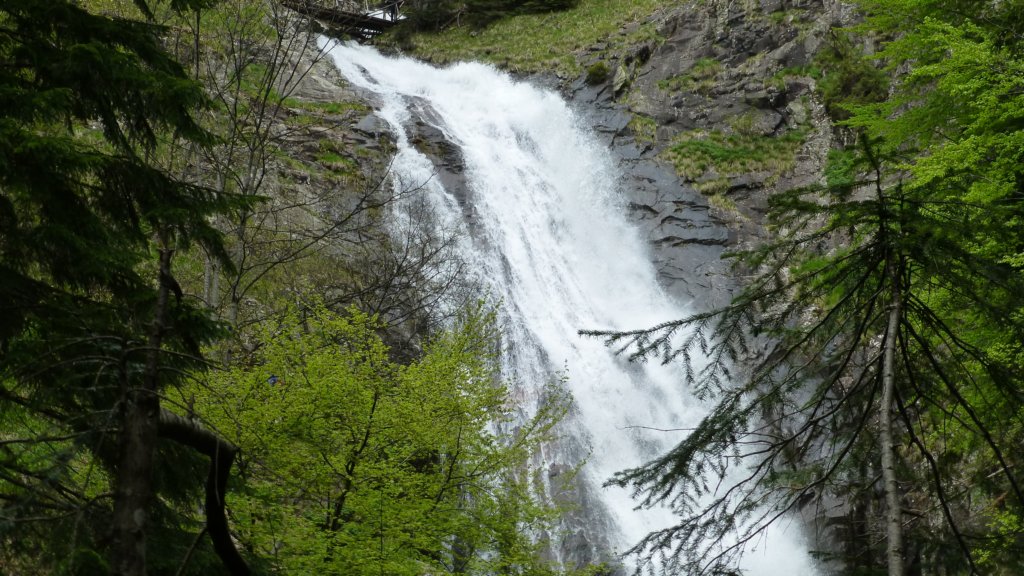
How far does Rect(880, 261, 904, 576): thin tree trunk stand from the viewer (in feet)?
9.11

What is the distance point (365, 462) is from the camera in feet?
26.0

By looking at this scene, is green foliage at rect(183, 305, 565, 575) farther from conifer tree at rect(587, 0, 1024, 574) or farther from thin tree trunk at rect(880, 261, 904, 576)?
thin tree trunk at rect(880, 261, 904, 576)

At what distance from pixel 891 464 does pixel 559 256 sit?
20.2m

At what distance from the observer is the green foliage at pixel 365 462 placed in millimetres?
7336

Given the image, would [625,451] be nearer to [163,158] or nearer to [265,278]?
[265,278]

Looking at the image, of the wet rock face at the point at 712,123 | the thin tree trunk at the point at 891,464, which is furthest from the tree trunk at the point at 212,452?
the wet rock face at the point at 712,123

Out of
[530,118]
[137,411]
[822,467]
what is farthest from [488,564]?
[530,118]

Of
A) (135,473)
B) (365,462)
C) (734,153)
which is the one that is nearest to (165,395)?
(135,473)

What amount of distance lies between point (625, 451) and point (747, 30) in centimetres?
1778

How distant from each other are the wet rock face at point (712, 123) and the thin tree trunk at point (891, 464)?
18.3 m

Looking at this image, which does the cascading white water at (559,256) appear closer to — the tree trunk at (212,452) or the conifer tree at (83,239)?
the conifer tree at (83,239)

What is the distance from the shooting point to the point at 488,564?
27.1 ft

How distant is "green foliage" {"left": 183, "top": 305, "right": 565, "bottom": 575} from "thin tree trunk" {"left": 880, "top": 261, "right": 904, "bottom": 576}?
16.6ft

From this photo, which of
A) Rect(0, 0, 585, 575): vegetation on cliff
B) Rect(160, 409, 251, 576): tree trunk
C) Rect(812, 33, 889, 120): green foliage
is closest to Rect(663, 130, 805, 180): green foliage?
Rect(812, 33, 889, 120): green foliage
